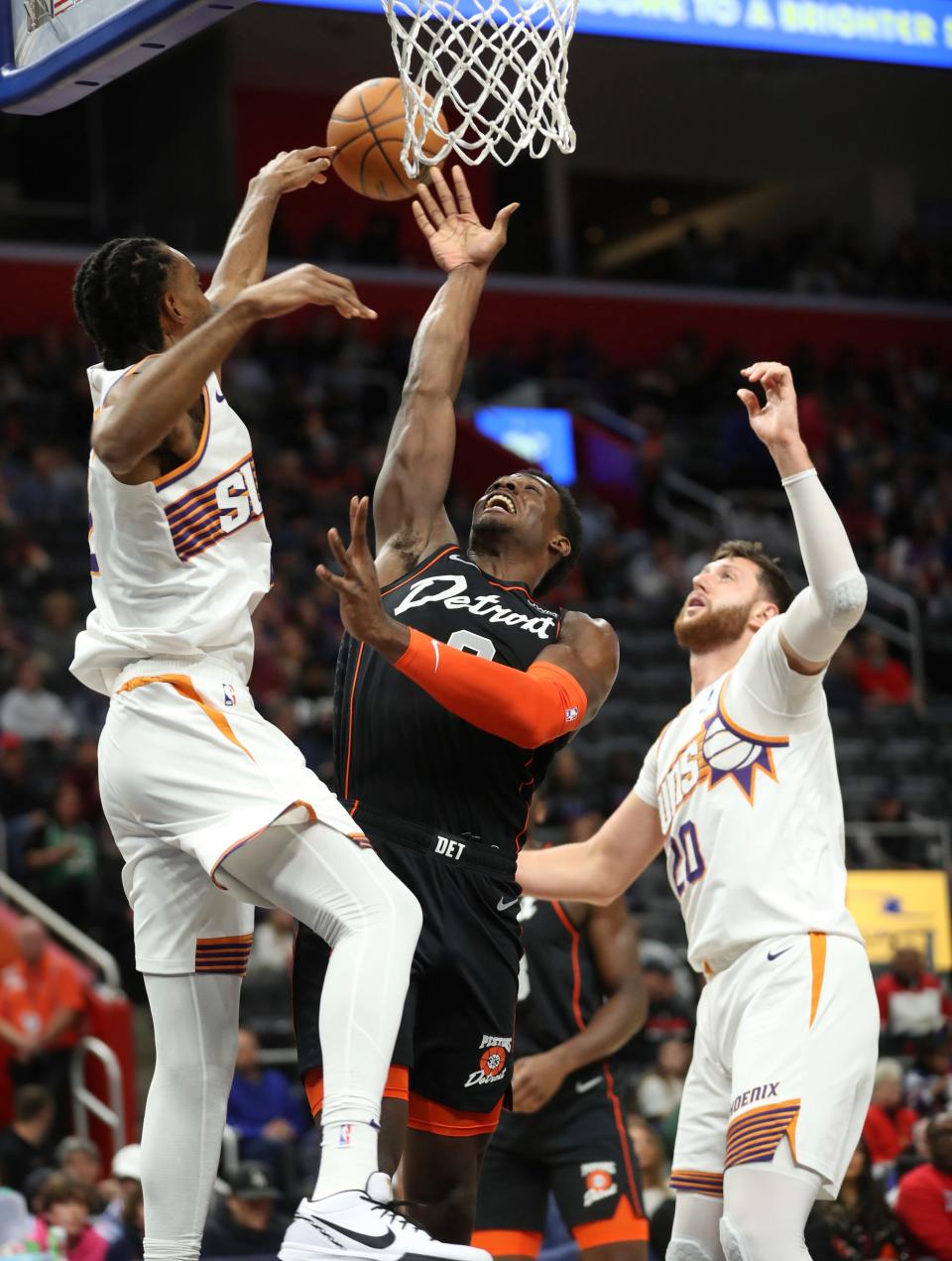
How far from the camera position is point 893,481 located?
75.1 ft

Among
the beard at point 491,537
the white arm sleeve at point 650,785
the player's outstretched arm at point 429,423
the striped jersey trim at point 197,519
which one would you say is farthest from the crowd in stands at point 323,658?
the striped jersey trim at point 197,519

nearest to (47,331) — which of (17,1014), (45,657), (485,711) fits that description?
(45,657)

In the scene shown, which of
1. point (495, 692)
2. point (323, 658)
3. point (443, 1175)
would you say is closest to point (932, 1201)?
point (443, 1175)

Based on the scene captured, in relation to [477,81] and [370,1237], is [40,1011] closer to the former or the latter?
[477,81]

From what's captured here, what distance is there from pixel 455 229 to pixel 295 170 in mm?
684

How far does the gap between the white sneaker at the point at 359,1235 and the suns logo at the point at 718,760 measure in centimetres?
198

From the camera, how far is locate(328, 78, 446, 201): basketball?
574 centimetres

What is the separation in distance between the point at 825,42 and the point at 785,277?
1828cm

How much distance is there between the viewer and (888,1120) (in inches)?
440

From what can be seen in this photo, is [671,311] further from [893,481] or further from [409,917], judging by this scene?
[409,917]

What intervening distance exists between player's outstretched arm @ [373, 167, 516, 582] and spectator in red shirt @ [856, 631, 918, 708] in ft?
45.5

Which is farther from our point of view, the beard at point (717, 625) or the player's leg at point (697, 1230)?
the beard at point (717, 625)

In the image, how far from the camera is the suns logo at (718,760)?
5.59 meters

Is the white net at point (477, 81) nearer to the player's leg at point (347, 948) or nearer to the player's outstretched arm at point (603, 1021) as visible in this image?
the player's leg at point (347, 948)
